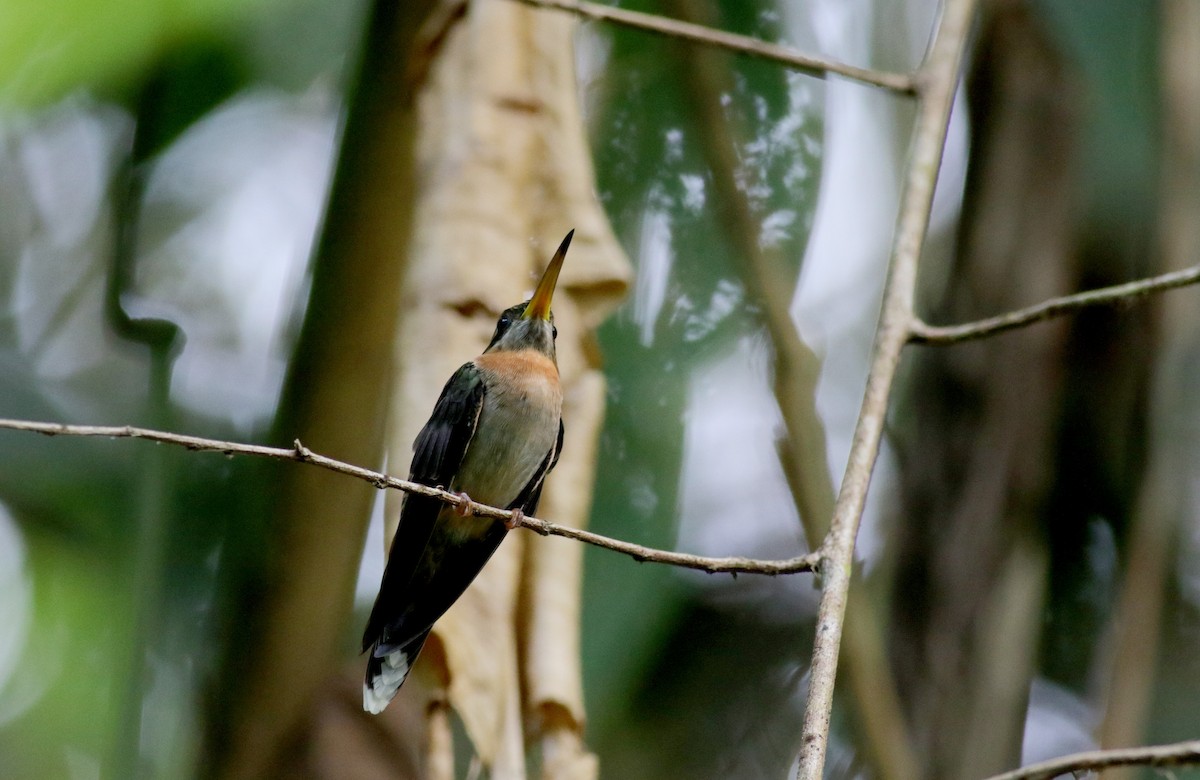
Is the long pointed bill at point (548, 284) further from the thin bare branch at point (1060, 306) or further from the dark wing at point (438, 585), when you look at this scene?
the thin bare branch at point (1060, 306)

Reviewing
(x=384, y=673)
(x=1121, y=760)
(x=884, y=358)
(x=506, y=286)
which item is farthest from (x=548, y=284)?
(x=1121, y=760)

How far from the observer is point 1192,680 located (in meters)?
4.47

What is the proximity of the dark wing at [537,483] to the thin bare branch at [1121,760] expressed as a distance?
163 centimetres

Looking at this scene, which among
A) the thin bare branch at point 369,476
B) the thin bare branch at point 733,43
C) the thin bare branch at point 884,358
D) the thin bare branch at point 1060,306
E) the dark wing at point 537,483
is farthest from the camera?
the dark wing at point 537,483

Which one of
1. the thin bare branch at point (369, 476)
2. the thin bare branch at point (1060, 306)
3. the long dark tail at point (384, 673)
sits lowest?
the long dark tail at point (384, 673)

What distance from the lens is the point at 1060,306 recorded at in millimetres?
2049

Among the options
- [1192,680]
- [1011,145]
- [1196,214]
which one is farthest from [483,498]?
[1192,680]

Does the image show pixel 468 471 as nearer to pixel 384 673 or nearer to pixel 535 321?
pixel 535 321

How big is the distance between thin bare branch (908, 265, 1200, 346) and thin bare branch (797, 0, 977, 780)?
0.09m

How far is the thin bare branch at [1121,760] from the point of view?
1.33 meters

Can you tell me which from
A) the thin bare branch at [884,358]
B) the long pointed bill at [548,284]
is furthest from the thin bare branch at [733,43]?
the long pointed bill at [548,284]

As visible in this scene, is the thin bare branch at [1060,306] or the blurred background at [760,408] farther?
the blurred background at [760,408]

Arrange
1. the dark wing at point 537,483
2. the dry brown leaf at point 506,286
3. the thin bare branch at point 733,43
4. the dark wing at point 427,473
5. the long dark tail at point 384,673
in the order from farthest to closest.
Result: the dark wing at point 537,483 → the thin bare branch at point 733,43 → the long dark tail at point 384,673 → the dark wing at point 427,473 → the dry brown leaf at point 506,286

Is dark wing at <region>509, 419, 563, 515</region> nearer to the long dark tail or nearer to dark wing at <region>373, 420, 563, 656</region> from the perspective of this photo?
dark wing at <region>373, 420, 563, 656</region>
